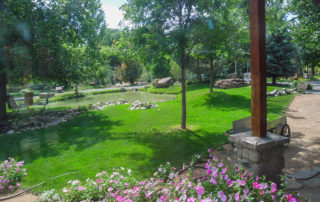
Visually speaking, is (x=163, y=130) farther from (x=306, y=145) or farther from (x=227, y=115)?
(x=306, y=145)

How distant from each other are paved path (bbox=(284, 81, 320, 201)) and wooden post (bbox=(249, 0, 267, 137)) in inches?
47.0

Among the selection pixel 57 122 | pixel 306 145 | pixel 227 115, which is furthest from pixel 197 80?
pixel 306 145

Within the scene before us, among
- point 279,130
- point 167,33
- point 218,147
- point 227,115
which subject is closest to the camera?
point 279,130

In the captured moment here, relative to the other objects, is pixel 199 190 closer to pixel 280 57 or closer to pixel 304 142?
pixel 304 142

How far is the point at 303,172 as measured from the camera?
370cm

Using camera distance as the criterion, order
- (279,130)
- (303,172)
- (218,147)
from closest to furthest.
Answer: (303,172)
(279,130)
(218,147)

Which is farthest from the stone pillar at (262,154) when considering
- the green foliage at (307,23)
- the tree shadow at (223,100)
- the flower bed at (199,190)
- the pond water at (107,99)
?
the pond water at (107,99)

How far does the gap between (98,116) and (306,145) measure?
8255 mm

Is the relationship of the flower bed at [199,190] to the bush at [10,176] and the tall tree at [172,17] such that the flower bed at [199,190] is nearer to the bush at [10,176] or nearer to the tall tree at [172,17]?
the bush at [10,176]

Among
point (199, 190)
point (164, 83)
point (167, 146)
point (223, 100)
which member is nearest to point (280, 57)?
point (223, 100)

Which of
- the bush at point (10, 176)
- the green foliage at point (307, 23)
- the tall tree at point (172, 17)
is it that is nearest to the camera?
the bush at point (10, 176)

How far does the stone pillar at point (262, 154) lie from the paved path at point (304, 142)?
0.47m

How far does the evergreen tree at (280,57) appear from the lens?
57.0ft

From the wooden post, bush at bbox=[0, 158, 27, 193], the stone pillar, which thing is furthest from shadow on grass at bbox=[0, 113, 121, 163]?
the wooden post
